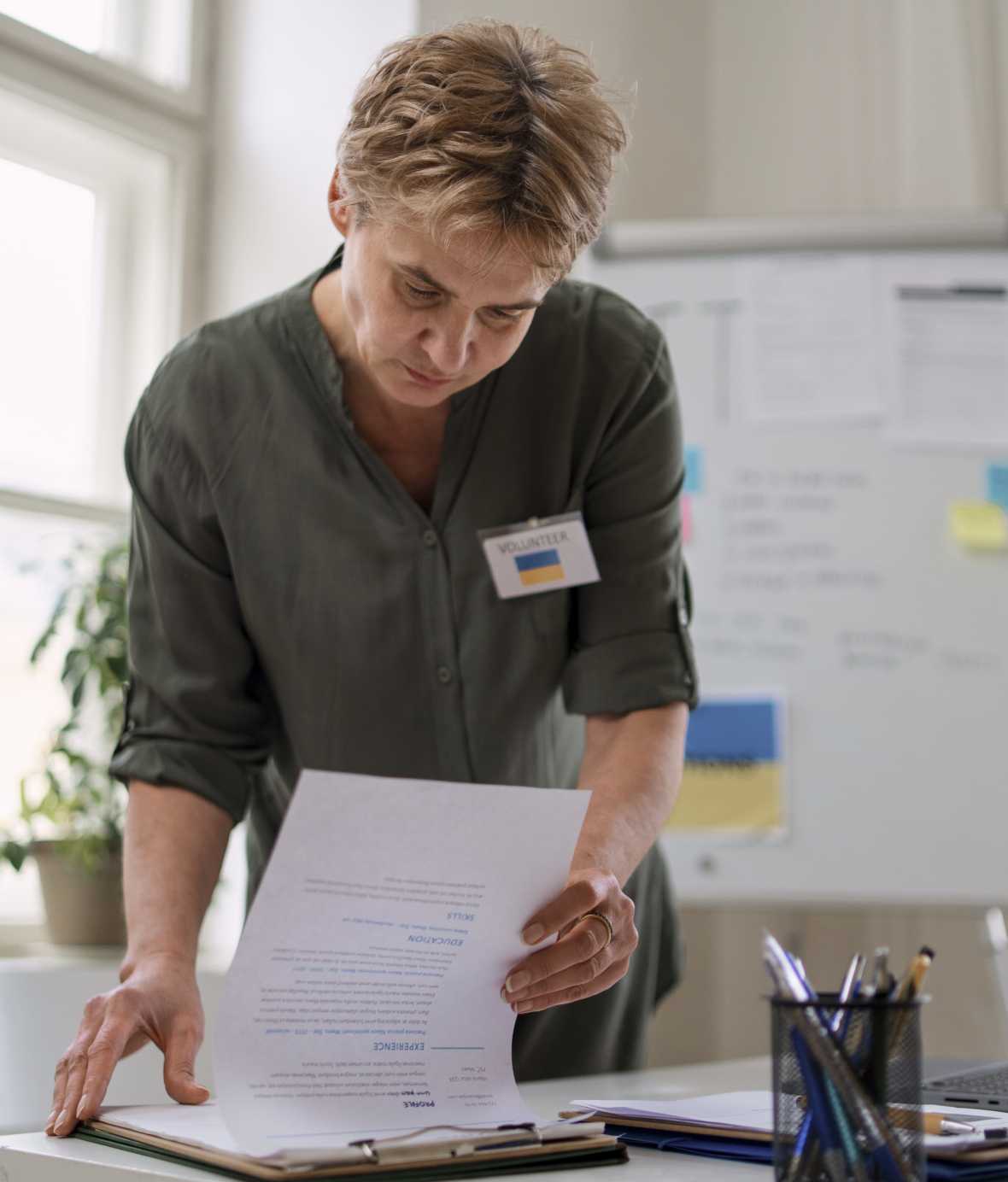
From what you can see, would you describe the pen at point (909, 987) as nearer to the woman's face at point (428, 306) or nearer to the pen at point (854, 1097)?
the pen at point (854, 1097)

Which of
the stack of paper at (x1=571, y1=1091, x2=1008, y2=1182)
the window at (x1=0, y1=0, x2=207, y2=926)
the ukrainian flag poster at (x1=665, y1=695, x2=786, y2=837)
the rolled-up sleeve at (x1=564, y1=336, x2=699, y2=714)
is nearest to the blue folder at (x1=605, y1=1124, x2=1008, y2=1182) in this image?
the stack of paper at (x1=571, y1=1091, x2=1008, y2=1182)

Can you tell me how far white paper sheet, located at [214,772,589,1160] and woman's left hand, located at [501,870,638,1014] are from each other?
0.02 meters

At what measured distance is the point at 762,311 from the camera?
8.34 ft

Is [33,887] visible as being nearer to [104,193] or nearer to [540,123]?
[104,193]

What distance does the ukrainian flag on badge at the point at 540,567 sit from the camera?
52.7 inches

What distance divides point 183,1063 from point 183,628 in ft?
1.48

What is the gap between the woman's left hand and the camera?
915 mm

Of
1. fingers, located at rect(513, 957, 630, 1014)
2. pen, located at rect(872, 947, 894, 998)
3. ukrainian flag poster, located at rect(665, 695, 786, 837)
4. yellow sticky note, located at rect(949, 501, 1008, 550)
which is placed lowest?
fingers, located at rect(513, 957, 630, 1014)

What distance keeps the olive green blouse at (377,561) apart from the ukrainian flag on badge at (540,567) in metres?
0.03

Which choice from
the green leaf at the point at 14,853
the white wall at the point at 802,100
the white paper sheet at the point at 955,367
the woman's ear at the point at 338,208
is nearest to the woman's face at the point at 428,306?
the woman's ear at the point at 338,208

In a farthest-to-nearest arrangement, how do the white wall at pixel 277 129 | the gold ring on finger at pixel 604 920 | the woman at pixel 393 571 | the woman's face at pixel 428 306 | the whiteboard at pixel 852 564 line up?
1. the white wall at pixel 277 129
2. the whiteboard at pixel 852 564
3. the woman at pixel 393 571
4. the woman's face at pixel 428 306
5. the gold ring on finger at pixel 604 920

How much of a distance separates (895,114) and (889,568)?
1.06m

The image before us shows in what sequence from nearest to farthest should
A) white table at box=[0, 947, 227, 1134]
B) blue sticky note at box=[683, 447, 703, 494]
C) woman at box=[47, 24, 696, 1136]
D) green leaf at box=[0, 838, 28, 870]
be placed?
woman at box=[47, 24, 696, 1136] → white table at box=[0, 947, 227, 1134] → green leaf at box=[0, 838, 28, 870] → blue sticky note at box=[683, 447, 703, 494]

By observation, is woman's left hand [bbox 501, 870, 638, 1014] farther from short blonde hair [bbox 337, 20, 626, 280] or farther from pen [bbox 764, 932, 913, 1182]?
short blonde hair [bbox 337, 20, 626, 280]
